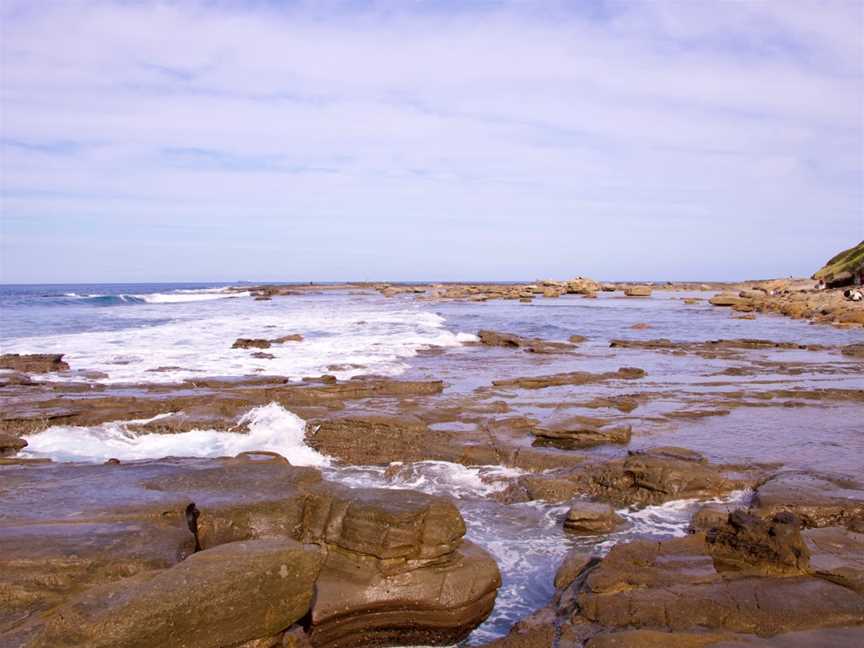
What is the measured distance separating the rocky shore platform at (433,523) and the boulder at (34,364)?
4610mm

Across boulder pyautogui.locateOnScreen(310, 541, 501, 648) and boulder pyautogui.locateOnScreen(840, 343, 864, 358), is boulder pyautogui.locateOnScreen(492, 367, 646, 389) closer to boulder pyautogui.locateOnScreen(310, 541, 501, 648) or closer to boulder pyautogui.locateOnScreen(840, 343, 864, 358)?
boulder pyautogui.locateOnScreen(840, 343, 864, 358)

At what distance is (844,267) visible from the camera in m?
59.5

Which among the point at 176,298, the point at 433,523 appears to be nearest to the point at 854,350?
the point at 433,523

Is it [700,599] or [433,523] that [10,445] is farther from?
[700,599]

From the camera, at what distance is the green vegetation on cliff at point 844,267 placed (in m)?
55.4

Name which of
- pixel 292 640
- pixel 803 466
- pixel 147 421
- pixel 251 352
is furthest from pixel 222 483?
pixel 251 352

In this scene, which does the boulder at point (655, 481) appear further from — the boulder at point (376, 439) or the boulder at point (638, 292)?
the boulder at point (638, 292)

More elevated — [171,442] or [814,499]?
[814,499]

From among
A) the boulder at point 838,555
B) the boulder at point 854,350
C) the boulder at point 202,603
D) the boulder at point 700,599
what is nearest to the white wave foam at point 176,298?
the boulder at point 854,350

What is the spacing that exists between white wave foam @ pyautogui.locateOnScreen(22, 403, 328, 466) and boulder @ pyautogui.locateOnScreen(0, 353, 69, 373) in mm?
8842

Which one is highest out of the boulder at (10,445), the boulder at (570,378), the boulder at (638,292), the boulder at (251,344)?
the boulder at (638,292)

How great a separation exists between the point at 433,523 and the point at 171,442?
310 inches

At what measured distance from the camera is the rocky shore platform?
5.39m

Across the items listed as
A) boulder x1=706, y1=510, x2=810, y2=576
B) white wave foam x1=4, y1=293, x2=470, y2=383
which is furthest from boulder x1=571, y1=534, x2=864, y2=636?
white wave foam x1=4, y1=293, x2=470, y2=383
